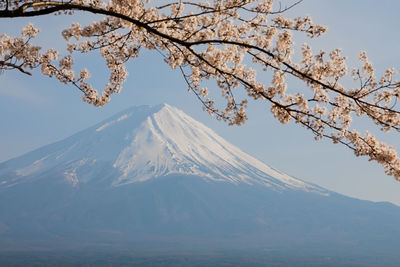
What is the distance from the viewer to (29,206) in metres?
185

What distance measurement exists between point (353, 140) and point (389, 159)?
38cm

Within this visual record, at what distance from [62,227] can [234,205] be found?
70.6 metres

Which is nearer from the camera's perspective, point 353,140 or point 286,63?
point 286,63

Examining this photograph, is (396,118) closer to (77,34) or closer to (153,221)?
(77,34)

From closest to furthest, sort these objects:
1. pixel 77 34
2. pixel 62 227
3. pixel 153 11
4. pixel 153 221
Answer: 1. pixel 153 11
2. pixel 77 34
3. pixel 62 227
4. pixel 153 221

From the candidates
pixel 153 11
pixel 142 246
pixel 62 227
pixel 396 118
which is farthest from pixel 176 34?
pixel 62 227

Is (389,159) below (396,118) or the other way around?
below

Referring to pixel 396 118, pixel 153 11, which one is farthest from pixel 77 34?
pixel 396 118

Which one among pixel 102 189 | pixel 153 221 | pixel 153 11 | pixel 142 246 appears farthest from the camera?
pixel 102 189

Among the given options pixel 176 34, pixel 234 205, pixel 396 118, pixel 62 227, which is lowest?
pixel 396 118

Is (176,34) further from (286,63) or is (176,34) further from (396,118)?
(396,118)

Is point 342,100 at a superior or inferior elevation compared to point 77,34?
inferior

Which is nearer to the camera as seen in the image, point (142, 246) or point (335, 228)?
point (142, 246)

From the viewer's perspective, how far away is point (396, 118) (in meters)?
4.36
